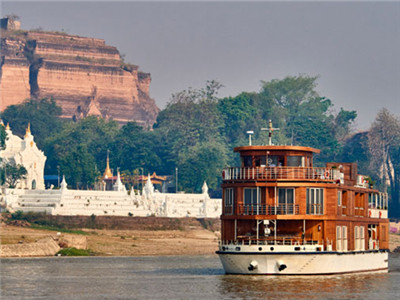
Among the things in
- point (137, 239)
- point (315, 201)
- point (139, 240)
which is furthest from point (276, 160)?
→ point (137, 239)

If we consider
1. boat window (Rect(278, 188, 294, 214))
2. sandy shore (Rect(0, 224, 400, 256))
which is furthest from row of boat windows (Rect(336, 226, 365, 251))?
sandy shore (Rect(0, 224, 400, 256))

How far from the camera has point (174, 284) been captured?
6619 centimetres

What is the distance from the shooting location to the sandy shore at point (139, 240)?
106312 millimetres

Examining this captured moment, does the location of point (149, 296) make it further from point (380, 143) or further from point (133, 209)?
point (380, 143)

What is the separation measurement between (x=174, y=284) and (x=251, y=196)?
6870mm

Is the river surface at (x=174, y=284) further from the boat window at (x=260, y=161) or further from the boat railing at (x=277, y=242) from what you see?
the boat window at (x=260, y=161)

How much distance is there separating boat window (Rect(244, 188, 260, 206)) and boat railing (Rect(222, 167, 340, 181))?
847mm

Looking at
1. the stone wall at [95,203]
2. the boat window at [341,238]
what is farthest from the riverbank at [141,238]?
the boat window at [341,238]

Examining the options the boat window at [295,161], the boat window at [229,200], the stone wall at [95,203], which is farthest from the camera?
the stone wall at [95,203]

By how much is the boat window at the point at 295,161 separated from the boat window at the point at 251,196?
295 cm

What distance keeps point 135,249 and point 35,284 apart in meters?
Result: 42.4

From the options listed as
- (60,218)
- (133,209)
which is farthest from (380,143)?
(60,218)

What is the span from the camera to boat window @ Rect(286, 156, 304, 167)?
68812 mm

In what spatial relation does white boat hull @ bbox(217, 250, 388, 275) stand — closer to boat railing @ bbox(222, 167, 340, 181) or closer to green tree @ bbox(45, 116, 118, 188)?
boat railing @ bbox(222, 167, 340, 181)
